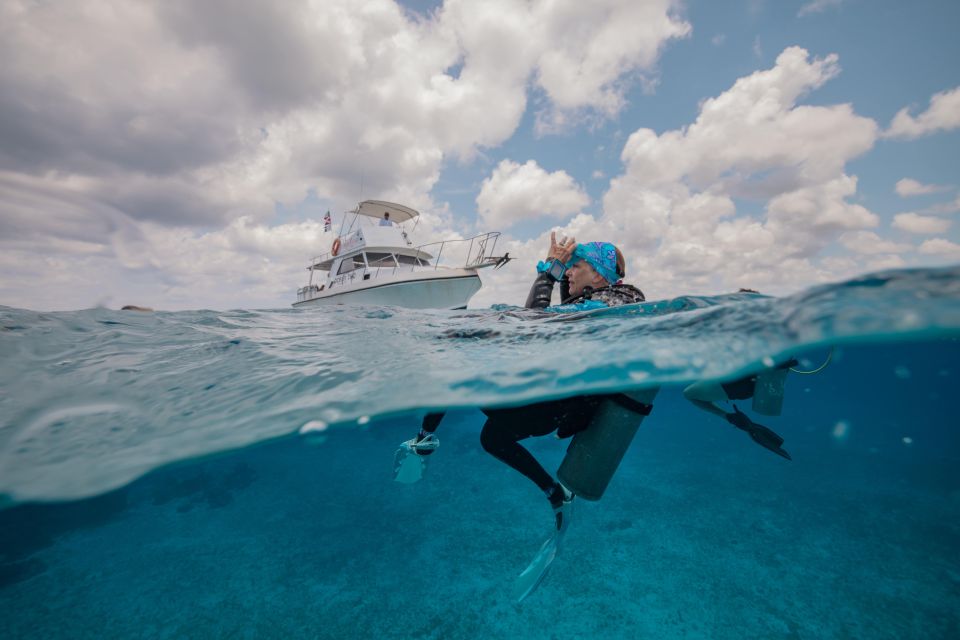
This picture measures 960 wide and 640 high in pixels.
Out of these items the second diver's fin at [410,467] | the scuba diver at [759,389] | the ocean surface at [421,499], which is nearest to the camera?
the ocean surface at [421,499]

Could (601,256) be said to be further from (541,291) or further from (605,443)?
(605,443)

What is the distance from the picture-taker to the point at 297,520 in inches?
409

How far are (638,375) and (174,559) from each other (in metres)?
12.5

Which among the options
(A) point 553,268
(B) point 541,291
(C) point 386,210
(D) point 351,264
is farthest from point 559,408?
(C) point 386,210

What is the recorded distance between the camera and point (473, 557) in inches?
322

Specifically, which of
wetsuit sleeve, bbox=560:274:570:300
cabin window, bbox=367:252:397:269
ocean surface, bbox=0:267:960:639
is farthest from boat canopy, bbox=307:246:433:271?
wetsuit sleeve, bbox=560:274:570:300

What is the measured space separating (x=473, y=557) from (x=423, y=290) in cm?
846

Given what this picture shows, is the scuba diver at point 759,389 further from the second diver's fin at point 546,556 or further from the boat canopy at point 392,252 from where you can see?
the boat canopy at point 392,252

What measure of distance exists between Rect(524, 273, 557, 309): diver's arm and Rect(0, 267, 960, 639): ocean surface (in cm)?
33

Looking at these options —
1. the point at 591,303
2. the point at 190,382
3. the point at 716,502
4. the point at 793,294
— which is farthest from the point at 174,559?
the point at 716,502

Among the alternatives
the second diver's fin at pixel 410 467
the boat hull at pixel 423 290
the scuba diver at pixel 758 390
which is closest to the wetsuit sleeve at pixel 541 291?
the scuba diver at pixel 758 390

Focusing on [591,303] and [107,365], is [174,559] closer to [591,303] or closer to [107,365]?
[107,365]

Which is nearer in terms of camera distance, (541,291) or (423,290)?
(541,291)

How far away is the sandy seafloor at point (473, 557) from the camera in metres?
6.39
